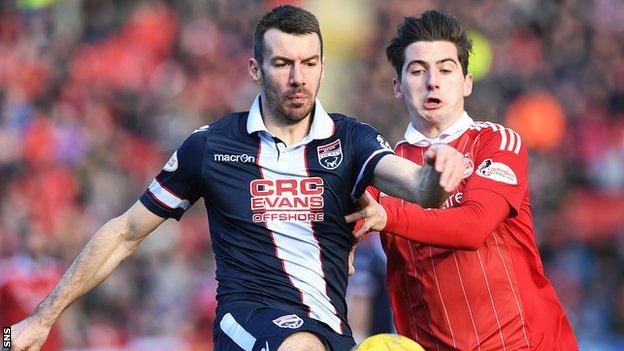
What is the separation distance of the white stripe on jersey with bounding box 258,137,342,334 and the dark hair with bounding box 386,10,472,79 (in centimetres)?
91

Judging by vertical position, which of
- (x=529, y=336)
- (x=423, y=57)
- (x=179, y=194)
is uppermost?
(x=423, y=57)

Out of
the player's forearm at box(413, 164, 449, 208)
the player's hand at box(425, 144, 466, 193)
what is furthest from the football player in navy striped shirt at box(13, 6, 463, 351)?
the player's hand at box(425, 144, 466, 193)

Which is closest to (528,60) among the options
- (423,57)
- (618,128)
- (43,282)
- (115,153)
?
(618,128)

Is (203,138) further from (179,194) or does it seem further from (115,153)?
(115,153)

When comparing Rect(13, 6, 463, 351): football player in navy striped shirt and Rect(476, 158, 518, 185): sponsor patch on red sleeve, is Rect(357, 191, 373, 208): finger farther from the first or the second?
Rect(476, 158, 518, 185): sponsor patch on red sleeve

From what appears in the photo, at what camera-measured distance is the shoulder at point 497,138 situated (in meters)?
5.98

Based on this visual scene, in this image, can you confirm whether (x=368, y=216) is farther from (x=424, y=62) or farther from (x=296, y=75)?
(x=424, y=62)

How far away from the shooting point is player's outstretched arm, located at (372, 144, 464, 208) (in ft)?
15.9

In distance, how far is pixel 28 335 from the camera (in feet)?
19.2

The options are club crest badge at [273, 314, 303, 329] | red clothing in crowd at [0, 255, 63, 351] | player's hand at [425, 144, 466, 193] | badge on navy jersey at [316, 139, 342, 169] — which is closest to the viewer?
player's hand at [425, 144, 466, 193]

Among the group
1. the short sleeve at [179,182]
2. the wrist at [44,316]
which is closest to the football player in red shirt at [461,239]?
the short sleeve at [179,182]

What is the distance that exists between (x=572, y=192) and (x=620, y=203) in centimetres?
50

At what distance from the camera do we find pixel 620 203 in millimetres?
12445

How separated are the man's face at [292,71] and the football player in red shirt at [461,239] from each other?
537 mm
